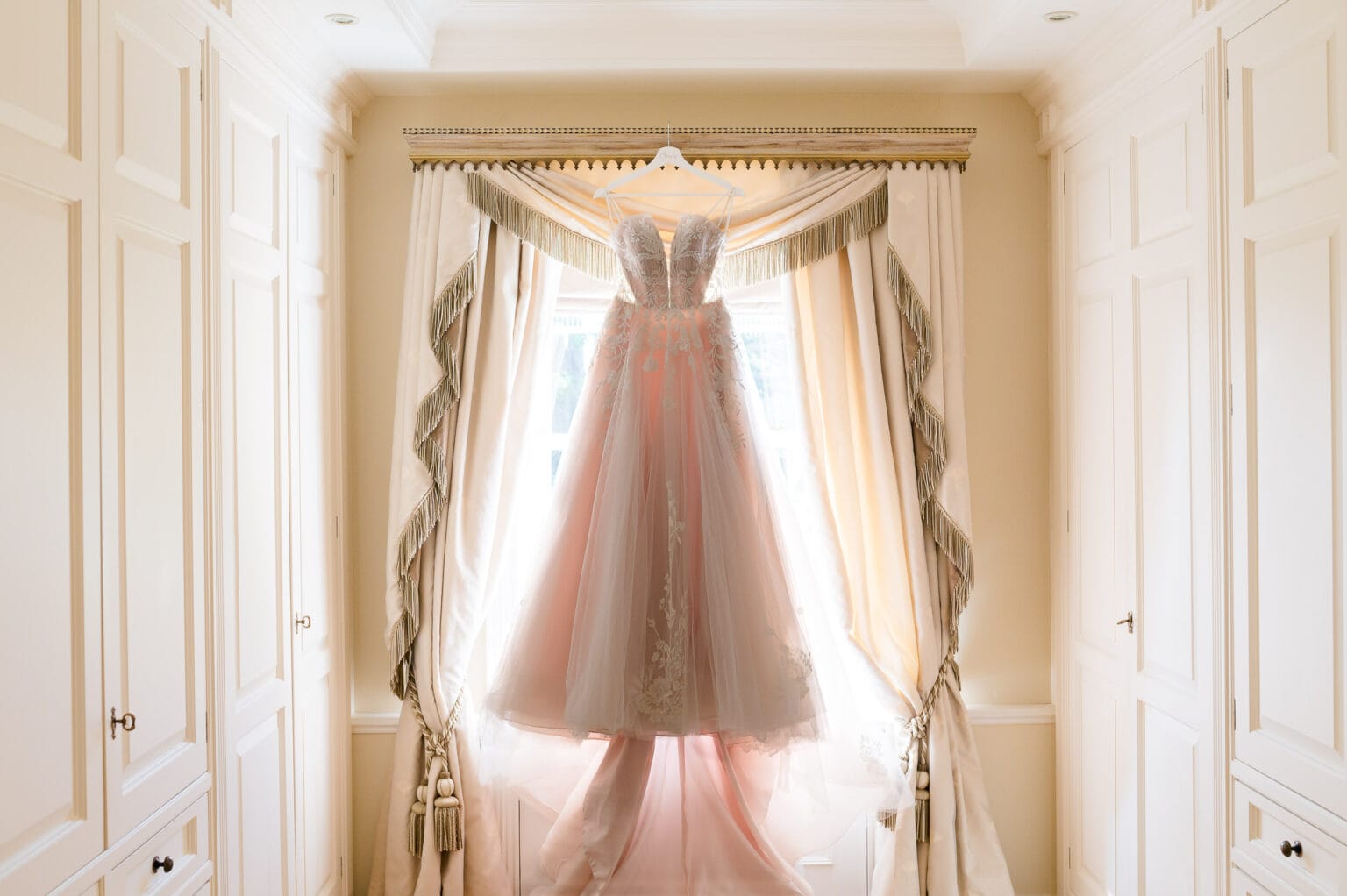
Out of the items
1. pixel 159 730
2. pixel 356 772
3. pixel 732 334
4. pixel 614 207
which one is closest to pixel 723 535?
pixel 732 334

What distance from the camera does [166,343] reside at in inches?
68.4

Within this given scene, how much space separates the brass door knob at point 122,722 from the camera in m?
1.54

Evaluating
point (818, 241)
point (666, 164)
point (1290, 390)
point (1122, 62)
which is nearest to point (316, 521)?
point (666, 164)

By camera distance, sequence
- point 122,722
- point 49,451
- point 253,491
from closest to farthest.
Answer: point 49,451
point 122,722
point 253,491

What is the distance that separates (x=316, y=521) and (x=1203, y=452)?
7.17 feet

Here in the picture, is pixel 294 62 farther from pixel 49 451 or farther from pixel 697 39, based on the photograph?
pixel 49 451

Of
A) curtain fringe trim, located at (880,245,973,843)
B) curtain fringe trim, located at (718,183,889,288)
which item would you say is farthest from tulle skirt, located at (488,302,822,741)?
curtain fringe trim, located at (880,245,973,843)

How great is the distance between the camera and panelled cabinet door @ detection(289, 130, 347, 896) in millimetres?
2389

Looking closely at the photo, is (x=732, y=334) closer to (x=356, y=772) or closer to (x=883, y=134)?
(x=883, y=134)

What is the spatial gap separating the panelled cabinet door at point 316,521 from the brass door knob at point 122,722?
2.52ft

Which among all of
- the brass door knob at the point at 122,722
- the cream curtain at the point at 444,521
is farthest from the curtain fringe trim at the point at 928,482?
the brass door knob at the point at 122,722

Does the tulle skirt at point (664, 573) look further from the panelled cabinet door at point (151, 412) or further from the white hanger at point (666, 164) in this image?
the panelled cabinet door at point (151, 412)

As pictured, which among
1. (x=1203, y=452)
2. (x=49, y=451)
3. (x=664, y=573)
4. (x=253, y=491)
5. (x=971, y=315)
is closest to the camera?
(x=49, y=451)
